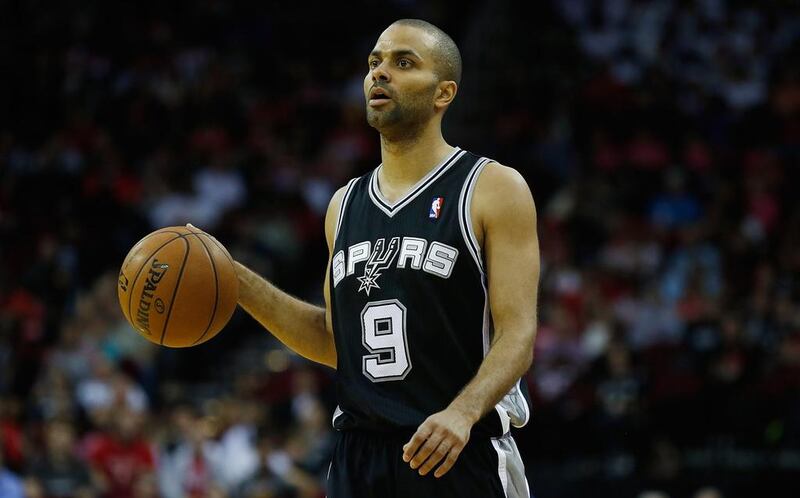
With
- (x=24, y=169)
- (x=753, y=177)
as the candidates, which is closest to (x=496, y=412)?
(x=753, y=177)

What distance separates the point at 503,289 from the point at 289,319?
1.07 metres

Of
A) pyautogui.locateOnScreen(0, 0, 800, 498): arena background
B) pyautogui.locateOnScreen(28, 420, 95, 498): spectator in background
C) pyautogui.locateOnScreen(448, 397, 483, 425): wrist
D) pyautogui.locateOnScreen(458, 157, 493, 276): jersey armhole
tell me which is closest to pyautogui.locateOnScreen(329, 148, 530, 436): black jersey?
pyautogui.locateOnScreen(458, 157, 493, 276): jersey armhole

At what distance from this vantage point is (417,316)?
15.6 ft

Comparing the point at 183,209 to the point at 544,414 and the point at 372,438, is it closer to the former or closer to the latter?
the point at 544,414

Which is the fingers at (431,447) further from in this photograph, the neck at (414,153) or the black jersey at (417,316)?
the neck at (414,153)

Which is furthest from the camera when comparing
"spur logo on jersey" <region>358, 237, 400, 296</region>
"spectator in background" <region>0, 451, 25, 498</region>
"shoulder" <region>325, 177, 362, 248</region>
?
"spectator in background" <region>0, 451, 25, 498</region>

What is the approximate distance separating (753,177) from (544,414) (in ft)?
16.6

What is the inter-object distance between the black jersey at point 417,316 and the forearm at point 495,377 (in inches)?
9.4

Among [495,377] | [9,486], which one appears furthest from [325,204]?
[495,377]

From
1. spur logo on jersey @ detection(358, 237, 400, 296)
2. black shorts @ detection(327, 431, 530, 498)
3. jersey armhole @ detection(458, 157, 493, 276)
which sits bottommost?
black shorts @ detection(327, 431, 530, 498)

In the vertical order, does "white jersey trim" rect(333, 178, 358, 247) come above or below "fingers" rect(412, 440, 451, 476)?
above

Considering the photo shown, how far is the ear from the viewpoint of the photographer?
16.6ft

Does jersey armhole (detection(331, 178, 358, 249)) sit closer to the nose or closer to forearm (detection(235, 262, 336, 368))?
forearm (detection(235, 262, 336, 368))

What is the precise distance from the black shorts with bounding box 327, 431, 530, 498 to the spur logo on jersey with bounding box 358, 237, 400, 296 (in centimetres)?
56
